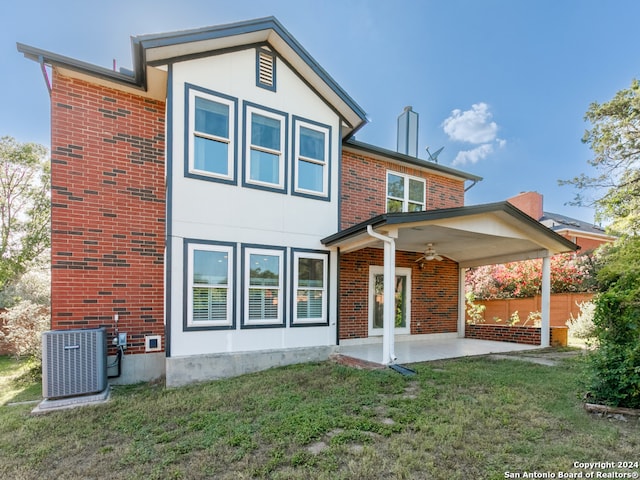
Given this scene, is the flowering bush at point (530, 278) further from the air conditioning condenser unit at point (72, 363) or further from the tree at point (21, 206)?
the tree at point (21, 206)

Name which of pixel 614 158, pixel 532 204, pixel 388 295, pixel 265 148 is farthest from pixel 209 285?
pixel 532 204

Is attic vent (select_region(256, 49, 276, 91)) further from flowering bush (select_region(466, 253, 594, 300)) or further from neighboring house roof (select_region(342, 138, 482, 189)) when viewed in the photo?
flowering bush (select_region(466, 253, 594, 300))

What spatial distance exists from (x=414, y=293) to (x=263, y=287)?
17.9 feet

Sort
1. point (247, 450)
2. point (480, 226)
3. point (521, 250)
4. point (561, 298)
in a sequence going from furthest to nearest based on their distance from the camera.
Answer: point (561, 298) → point (521, 250) → point (480, 226) → point (247, 450)

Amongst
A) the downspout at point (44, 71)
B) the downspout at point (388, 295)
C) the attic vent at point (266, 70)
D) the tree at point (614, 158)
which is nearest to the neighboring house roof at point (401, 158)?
the attic vent at point (266, 70)

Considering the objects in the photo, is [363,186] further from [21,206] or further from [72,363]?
[21,206]

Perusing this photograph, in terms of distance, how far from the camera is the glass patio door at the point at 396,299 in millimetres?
9680

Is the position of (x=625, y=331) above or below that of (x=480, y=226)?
below

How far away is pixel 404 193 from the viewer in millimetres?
10320

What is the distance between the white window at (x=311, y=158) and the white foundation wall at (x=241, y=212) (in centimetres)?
17

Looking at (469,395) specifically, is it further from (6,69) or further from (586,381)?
(6,69)

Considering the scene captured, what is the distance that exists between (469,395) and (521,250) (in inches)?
242

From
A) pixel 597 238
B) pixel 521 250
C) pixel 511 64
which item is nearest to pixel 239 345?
pixel 521 250

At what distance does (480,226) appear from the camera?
7625 millimetres
